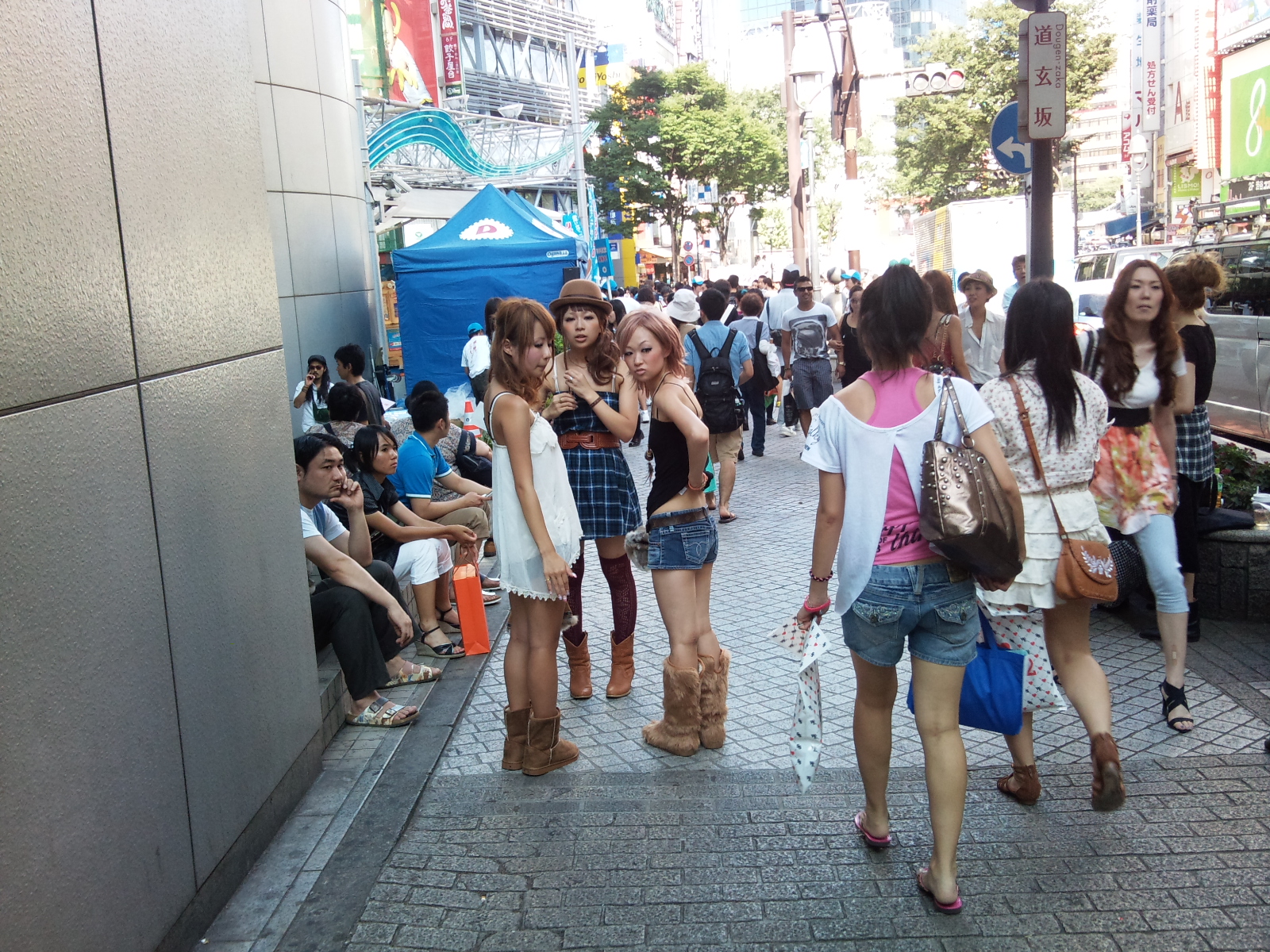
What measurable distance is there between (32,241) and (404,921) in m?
2.16

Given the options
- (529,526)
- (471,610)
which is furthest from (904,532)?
(471,610)

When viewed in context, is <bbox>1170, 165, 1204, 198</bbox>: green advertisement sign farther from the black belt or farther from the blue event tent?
the black belt

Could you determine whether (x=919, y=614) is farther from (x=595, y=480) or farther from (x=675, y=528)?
(x=595, y=480)

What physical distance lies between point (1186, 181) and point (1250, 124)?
10.5 metres

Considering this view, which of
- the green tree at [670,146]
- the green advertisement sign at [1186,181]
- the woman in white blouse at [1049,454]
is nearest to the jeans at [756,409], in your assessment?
the woman in white blouse at [1049,454]

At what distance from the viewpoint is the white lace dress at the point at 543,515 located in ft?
14.1

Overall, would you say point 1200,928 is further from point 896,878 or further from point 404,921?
point 404,921

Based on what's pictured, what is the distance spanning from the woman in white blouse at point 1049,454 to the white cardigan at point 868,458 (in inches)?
25.6

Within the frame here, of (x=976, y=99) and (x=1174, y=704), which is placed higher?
(x=976, y=99)

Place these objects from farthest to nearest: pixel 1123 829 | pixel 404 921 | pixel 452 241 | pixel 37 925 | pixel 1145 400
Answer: pixel 452 241 → pixel 1145 400 → pixel 1123 829 → pixel 404 921 → pixel 37 925

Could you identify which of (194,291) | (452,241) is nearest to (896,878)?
(194,291)

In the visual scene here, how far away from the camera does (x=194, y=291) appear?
359 centimetres

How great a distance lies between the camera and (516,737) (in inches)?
177

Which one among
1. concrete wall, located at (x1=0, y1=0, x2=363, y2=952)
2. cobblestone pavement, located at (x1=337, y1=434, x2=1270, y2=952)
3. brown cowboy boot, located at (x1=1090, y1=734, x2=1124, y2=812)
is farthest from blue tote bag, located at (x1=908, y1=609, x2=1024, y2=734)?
concrete wall, located at (x1=0, y1=0, x2=363, y2=952)
